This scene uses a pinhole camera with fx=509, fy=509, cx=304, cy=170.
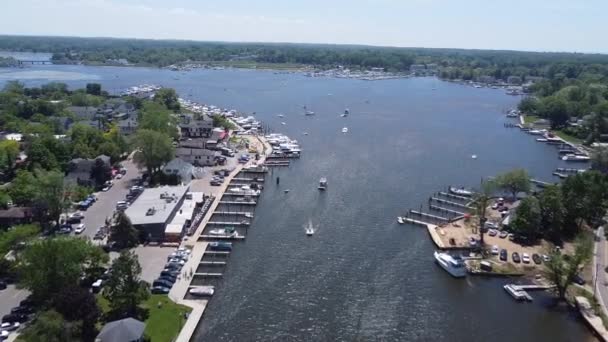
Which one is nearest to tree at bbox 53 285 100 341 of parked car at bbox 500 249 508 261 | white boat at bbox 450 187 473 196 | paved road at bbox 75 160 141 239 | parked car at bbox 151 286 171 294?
parked car at bbox 151 286 171 294

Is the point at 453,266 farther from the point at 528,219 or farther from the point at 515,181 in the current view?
the point at 515,181

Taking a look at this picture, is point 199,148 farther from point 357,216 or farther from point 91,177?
point 357,216

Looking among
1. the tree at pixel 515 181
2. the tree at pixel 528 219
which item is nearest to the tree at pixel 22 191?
the tree at pixel 528 219

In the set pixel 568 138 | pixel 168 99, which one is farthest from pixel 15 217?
pixel 568 138

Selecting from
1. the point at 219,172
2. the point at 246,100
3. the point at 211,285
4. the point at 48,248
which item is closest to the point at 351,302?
the point at 211,285

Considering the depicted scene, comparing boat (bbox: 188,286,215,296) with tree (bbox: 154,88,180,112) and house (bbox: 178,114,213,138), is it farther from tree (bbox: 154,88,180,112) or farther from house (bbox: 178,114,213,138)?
tree (bbox: 154,88,180,112)

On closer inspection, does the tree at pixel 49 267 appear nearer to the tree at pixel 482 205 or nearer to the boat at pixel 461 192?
the tree at pixel 482 205
